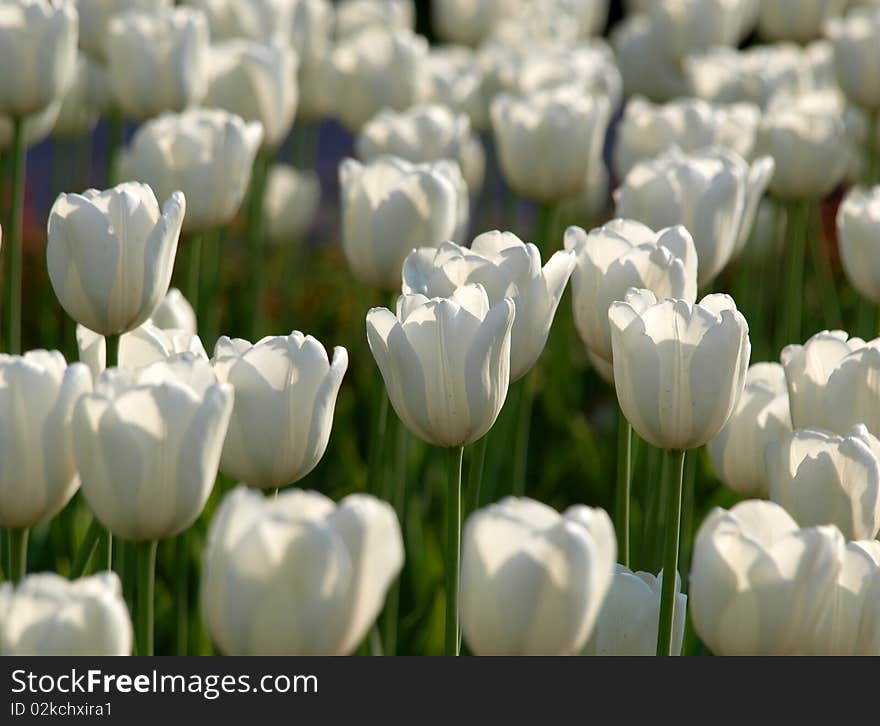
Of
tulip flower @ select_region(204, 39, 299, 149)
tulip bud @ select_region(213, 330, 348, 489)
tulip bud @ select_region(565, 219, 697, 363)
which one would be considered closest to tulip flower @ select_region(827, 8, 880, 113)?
tulip flower @ select_region(204, 39, 299, 149)

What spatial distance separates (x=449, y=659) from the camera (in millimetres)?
1131

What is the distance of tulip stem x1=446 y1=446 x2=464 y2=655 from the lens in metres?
1.44

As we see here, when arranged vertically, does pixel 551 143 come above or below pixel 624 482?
above

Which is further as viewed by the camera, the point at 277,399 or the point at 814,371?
the point at 814,371

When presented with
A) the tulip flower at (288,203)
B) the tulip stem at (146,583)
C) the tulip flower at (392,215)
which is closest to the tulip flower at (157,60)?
the tulip flower at (392,215)

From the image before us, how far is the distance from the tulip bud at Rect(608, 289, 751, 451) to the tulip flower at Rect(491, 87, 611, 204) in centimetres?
121

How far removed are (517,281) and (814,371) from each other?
0.36 meters

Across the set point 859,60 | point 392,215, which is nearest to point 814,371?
point 392,215

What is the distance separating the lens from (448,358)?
1.41 metres

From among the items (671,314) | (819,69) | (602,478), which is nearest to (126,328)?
(671,314)

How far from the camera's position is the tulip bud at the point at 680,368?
56.2 inches

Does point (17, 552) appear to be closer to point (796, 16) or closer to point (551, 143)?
point (551, 143)

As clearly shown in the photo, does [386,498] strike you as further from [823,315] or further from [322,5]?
[823,315]

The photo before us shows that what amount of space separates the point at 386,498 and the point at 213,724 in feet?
3.59
